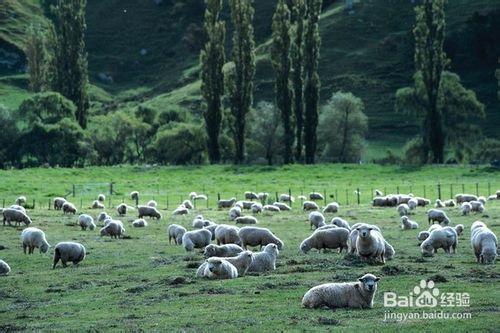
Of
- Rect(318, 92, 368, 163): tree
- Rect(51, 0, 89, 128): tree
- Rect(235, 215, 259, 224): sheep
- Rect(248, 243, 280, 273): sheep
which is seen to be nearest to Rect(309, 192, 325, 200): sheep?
Rect(235, 215, 259, 224): sheep

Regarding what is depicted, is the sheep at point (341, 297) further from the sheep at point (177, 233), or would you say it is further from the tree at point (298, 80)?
the tree at point (298, 80)

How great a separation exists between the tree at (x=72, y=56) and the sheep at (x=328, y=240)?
250 feet

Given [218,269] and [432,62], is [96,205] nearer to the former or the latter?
[218,269]

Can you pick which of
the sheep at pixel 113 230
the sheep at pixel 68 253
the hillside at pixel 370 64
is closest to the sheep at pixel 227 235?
the sheep at pixel 68 253

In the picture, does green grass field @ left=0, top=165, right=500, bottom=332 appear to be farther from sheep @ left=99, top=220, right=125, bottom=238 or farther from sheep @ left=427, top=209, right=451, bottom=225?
sheep @ left=427, top=209, right=451, bottom=225

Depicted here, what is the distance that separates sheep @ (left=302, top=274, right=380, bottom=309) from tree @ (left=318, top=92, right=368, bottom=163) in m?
83.4

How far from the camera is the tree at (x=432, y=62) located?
307 ft

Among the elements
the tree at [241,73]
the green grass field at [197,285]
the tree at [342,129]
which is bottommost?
the green grass field at [197,285]

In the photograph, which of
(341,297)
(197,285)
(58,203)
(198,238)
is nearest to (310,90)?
(58,203)

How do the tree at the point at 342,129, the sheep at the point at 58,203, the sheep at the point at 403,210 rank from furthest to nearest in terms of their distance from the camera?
the tree at the point at 342,129 → the sheep at the point at 58,203 → the sheep at the point at 403,210

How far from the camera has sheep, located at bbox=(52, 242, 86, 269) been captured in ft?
109

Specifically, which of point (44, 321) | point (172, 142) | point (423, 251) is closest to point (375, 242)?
point (423, 251)

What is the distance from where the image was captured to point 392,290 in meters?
25.1

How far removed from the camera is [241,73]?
97.8m
